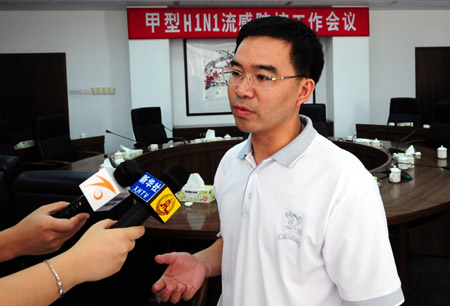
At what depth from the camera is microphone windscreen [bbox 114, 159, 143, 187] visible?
0.99 metres

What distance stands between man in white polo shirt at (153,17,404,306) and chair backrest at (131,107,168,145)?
14.0 ft

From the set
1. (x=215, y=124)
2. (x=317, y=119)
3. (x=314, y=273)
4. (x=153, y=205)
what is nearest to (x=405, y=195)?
(x=314, y=273)

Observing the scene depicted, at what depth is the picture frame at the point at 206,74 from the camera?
681cm

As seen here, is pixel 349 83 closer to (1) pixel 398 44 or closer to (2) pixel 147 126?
(1) pixel 398 44

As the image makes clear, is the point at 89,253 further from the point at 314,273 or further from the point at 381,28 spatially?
the point at 381,28

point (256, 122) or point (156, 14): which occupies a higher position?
point (156, 14)

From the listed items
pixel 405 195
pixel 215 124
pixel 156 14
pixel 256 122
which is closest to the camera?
pixel 256 122

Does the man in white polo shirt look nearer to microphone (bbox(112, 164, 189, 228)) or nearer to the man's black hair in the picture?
the man's black hair

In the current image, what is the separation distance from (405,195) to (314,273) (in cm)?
145

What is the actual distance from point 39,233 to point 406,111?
5.64 m

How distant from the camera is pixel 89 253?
32.8 inches

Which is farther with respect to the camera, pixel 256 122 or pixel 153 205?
pixel 256 122

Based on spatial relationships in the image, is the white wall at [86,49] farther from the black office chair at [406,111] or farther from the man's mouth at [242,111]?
the man's mouth at [242,111]

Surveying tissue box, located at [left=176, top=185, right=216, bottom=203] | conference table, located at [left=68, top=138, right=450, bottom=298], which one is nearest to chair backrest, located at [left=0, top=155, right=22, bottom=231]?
conference table, located at [left=68, top=138, right=450, bottom=298]
